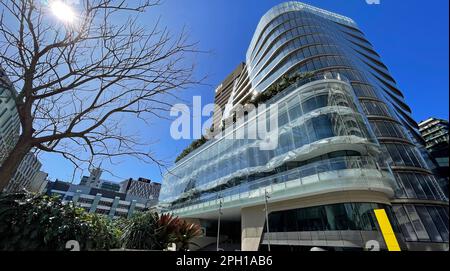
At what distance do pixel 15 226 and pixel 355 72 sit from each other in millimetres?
35378

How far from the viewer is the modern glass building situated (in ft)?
40.7

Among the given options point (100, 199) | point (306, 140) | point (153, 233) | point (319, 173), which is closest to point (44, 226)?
point (153, 233)

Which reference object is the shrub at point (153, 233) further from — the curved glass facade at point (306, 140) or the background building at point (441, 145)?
the curved glass facade at point (306, 140)

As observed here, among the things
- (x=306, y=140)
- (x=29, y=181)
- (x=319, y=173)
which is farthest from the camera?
(x=306, y=140)

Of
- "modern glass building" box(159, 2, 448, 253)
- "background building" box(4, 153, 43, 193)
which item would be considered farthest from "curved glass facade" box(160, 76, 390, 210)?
"background building" box(4, 153, 43, 193)

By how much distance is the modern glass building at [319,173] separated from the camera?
12391 millimetres

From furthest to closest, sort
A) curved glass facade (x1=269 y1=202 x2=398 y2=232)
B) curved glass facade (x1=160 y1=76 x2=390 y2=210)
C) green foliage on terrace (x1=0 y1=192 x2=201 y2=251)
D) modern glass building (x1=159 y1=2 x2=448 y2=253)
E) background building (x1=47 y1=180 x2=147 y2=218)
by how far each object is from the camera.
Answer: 1. background building (x1=47 y1=180 x2=147 y2=218)
2. curved glass facade (x1=160 y1=76 x2=390 y2=210)
3. modern glass building (x1=159 y1=2 x2=448 y2=253)
4. curved glass facade (x1=269 y1=202 x2=398 y2=232)
5. green foliage on terrace (x1=0 y1=192 x2=201 y2=251)

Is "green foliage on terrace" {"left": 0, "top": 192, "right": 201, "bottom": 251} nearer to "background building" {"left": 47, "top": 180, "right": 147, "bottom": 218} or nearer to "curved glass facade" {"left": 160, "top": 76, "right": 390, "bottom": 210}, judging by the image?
"curved glass facade" {"left": 160, "top": 76, "right": 390, "bottom": 210}

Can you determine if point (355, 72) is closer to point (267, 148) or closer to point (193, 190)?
point (267, 148)

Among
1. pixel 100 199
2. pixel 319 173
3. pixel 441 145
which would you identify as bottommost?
pixel 441 145

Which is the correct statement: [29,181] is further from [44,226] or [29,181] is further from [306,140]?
[306,140]

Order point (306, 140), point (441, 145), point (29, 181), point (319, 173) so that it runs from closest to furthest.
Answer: point (441, 145) < point (29, 181) < point (319, 173) < point (306, 140)

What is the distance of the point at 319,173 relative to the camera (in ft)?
42.1
